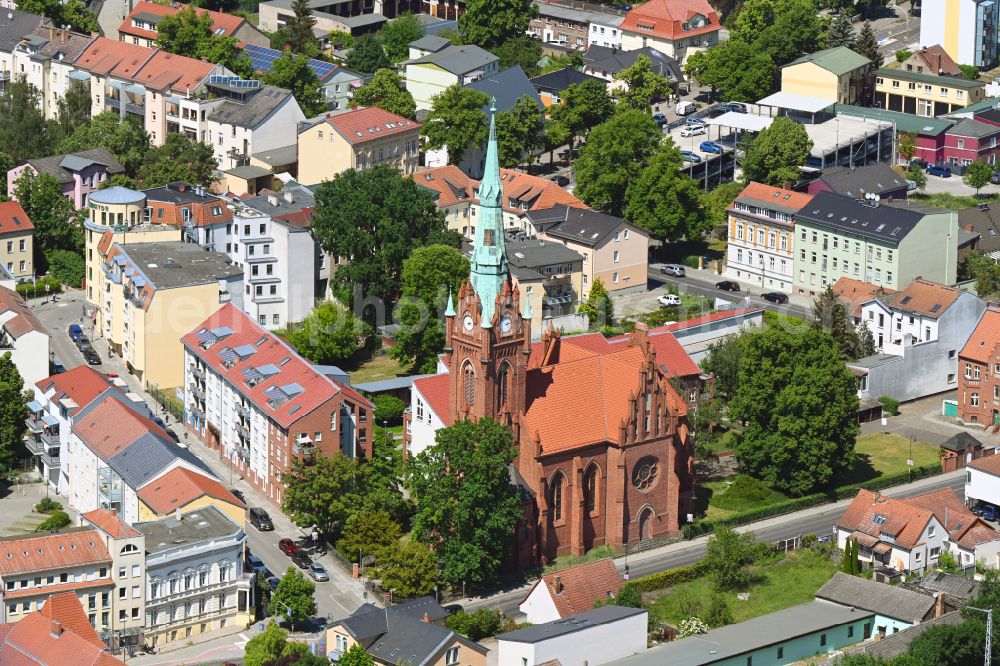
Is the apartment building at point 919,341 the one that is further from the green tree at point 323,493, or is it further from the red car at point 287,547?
the red car at point 287,547

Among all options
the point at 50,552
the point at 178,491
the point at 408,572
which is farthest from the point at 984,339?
the point at 50,552

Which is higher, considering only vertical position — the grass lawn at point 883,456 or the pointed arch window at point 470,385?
the pointed arch window at point 470,385

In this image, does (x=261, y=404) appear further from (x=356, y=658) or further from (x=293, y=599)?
(x=356, y=658)

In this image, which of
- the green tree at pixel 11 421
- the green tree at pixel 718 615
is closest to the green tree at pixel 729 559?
the green tree at pixel 718 615

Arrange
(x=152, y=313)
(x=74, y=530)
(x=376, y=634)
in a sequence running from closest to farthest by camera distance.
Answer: (x=376, y=634) → (x=74, y=530) → (x=152, y=313)

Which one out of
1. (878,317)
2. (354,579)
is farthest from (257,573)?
(878,317)

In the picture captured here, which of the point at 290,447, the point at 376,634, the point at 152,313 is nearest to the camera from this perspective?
the point at 376,634

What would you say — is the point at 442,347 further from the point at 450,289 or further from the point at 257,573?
the point at 257,573
